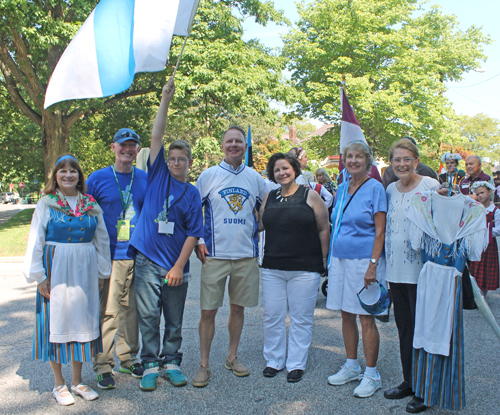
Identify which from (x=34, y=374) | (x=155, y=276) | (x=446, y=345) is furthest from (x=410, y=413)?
(x=34, y=374)

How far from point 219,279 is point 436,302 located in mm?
1766

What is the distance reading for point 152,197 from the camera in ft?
12.1

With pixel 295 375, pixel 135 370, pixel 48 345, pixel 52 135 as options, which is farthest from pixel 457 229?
pixel 52 135

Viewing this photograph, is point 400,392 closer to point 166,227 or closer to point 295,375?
point 295,375

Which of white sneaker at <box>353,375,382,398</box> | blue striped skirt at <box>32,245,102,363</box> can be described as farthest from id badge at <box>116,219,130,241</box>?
white sneaker at <box>353,375,382,398</box>

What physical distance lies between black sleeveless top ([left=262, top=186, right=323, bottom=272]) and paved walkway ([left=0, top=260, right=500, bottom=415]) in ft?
3.23

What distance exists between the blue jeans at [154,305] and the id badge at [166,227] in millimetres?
268

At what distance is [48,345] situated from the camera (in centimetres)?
339

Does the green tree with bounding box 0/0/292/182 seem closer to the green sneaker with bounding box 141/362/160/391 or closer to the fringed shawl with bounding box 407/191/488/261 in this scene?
the green sneaker with bounding box 141/362/160/391

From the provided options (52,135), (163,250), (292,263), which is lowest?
(292,263)

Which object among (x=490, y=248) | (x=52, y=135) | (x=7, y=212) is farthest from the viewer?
(x=7, y=212)

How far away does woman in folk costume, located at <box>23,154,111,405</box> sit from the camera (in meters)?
3.37

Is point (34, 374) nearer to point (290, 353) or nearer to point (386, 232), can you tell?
point (290, 353)

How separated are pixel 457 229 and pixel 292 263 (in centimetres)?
139
